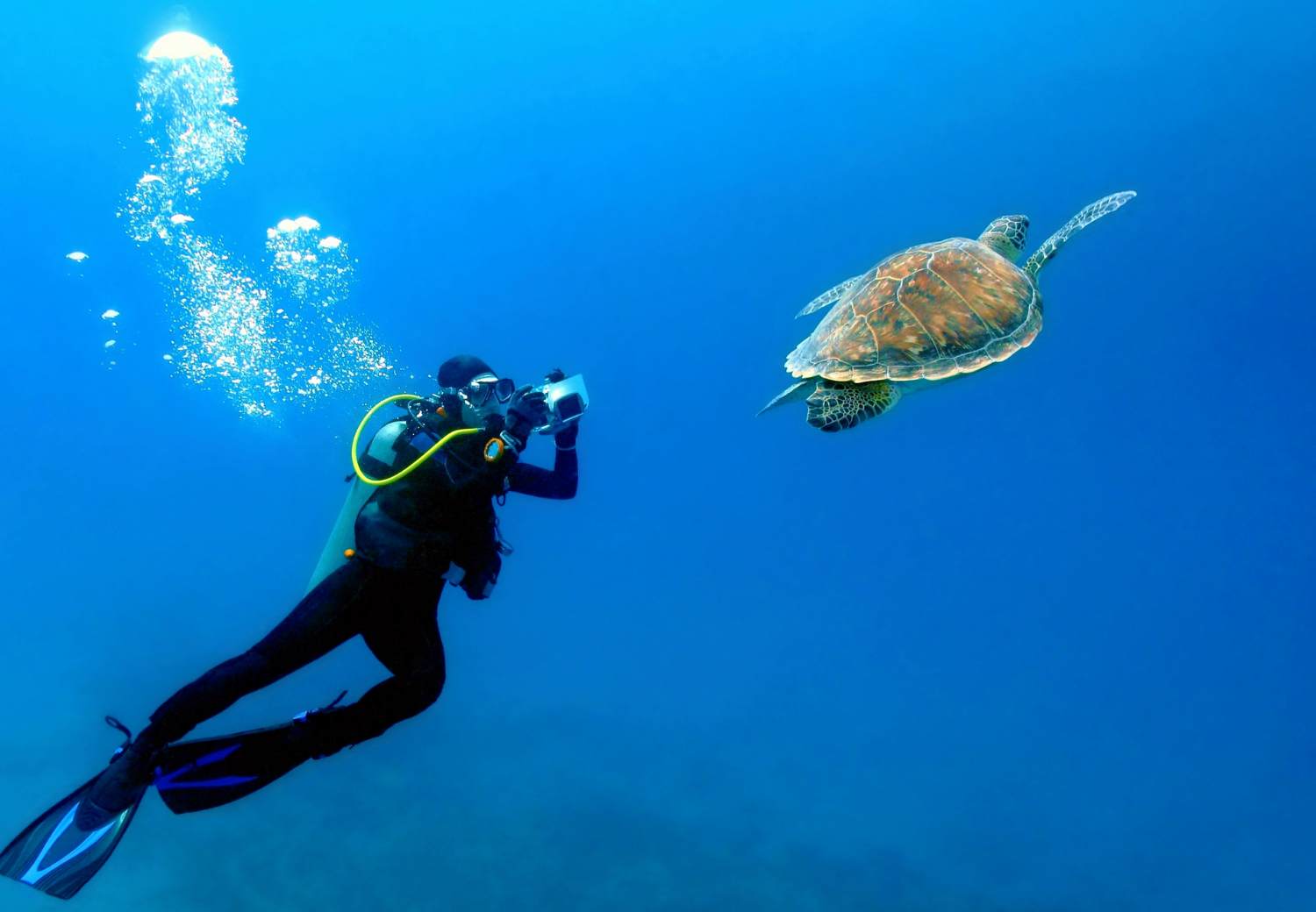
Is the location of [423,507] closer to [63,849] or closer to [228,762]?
[228,762]

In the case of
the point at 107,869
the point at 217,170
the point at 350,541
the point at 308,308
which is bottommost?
the point at 350,541

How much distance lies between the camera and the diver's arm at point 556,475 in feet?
16.9

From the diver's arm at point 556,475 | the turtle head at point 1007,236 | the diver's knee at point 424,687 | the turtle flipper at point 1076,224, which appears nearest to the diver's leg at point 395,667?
the diver's knee at point 424,687

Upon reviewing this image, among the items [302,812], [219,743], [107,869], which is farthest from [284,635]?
[107,869]

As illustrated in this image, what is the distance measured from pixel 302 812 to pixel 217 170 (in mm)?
29627

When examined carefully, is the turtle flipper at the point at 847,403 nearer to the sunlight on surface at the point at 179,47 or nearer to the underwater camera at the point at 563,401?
the underwater camera at the point at 563,401

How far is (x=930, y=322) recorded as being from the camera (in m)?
5.65

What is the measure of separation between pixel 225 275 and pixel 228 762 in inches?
1203

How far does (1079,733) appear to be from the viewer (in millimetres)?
22750

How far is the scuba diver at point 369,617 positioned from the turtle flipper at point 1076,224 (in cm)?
460

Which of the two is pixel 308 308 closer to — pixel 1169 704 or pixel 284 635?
pixel 284 635

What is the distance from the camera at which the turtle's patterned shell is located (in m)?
5.54

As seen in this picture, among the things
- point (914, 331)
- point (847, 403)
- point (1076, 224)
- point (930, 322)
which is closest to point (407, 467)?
point (847, 403)

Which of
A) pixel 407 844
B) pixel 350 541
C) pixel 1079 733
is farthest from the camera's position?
pixel 1079 733
